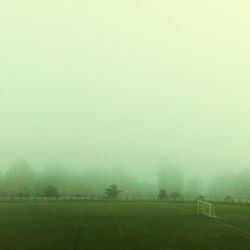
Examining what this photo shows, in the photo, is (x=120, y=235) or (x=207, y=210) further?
(x=207, y=210)

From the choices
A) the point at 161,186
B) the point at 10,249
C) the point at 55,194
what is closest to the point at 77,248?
the point at 10,249

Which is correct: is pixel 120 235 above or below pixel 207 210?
below

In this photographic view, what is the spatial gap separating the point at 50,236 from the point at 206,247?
40.0 ft

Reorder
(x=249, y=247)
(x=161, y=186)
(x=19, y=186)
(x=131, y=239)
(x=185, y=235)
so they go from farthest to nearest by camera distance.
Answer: (x=161, y=186)
(x=19, y=186)
(x=185, y=235)
(x=131, y=239)
(x=249, y=247)

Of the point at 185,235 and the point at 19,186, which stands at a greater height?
the point at 19,186

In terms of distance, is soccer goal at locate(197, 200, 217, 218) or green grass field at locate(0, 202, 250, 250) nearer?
green grass field at locate(0, 202, 250, 250)

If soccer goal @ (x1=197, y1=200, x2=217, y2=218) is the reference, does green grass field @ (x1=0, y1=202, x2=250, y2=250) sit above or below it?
below

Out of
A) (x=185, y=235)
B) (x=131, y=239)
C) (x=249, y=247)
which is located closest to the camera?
(x=249, y=247)

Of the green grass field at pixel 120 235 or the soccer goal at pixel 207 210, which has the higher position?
the soccer goal at pixel 207 210

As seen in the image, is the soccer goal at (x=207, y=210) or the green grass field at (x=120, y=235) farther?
the soccer goal at (x=207, y=210)

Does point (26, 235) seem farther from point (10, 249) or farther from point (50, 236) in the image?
point (10, 249)

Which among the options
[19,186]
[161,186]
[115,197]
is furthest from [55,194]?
[161,186]

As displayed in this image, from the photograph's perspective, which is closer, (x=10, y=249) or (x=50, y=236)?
(x=10, y=249)

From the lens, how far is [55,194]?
12556cm
